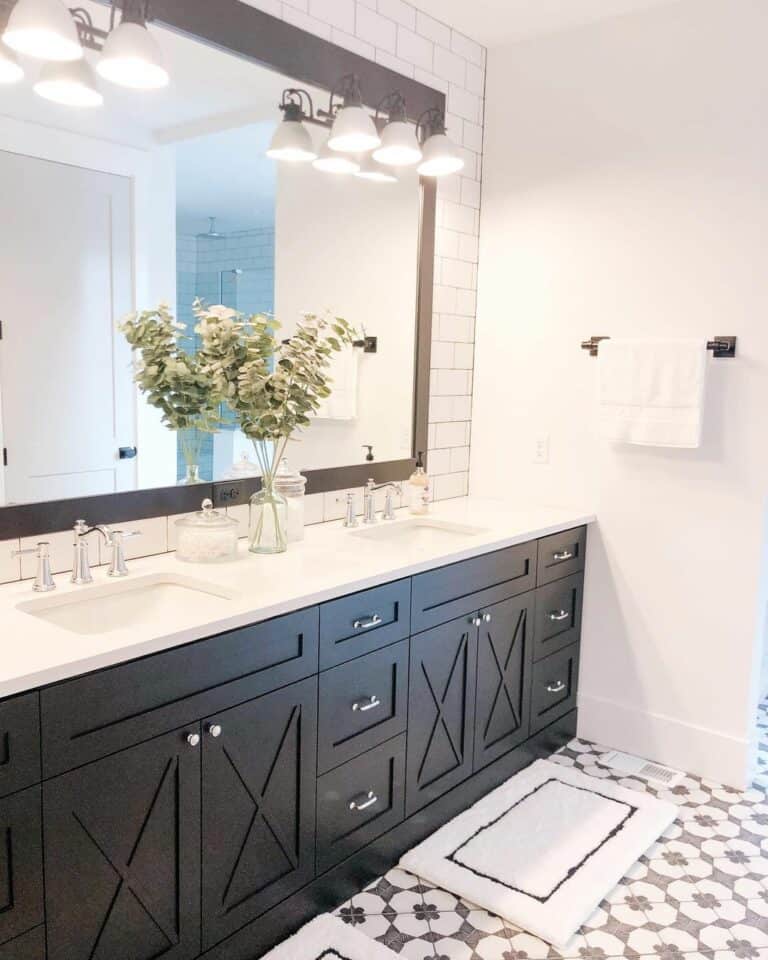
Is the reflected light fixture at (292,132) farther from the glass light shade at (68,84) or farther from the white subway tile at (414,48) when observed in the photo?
the glass light shade at (68,84)

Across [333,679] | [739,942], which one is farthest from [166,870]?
[739,942]

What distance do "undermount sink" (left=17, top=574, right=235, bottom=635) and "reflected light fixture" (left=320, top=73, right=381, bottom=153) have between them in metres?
1.45

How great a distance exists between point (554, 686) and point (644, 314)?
4.52 ft

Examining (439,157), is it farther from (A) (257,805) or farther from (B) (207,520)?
(A) (257,805)

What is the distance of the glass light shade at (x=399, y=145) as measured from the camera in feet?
8.76

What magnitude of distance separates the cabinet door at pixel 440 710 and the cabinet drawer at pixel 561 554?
A: 1.51ft

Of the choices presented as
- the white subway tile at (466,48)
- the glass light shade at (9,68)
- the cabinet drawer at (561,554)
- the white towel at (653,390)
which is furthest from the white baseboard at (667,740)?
the glass light shade at (9,68)

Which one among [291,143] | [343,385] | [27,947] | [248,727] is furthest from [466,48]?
[27,947]

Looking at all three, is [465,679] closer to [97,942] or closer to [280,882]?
[280,882]

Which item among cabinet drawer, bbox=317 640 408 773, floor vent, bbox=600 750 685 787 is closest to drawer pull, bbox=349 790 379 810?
cabinet drawer, bbox=317 640 408 773

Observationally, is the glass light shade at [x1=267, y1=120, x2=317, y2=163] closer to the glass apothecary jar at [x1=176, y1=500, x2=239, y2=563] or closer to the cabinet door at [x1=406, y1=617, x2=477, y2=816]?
the glass apothecary jar at [x1=176, y1=500, x2=239, y2=563]

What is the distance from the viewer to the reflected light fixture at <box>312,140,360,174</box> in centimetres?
268

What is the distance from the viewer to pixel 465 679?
101 inches

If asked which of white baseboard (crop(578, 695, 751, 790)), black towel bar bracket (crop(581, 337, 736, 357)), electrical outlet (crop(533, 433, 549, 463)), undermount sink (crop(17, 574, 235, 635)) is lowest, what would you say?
white baseboard (crop(578, 695, 751, 790))
